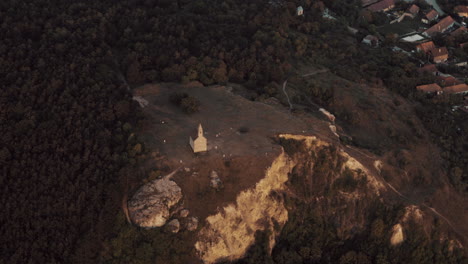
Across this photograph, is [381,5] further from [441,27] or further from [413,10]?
[441,27]

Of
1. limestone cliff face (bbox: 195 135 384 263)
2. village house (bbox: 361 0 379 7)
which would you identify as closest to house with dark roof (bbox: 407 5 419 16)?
village house (bbox: 361 0 379 7)

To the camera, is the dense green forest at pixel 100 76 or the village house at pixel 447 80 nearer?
the dense green forest at pixel 100 76

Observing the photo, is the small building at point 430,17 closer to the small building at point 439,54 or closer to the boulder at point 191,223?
the small building at point 439,54

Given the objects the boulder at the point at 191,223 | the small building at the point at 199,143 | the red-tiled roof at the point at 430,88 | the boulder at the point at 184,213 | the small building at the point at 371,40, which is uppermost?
the small building at the point at 199,143

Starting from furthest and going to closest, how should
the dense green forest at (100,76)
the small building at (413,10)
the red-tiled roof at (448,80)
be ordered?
the small building at (413,10)
the red-tiled roof at (448,80)
the dense green forest at (100,76)

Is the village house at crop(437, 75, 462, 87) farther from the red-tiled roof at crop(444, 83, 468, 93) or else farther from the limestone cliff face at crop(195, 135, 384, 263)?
the limestone cliff face at crop(195, 135, 384, 263)

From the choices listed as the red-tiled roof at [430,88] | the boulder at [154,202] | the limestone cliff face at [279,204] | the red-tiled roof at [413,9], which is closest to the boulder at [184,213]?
the boulder at [154,202]

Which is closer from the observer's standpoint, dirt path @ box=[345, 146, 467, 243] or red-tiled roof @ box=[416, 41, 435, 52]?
dirt path @ box=[345, 146, 467, 243]
